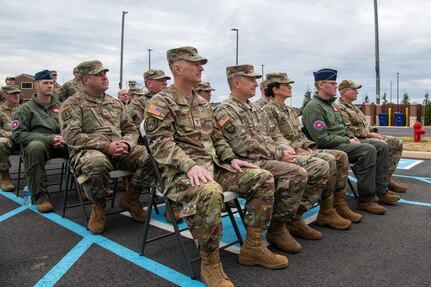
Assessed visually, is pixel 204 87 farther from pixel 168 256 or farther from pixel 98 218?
pixel 168 256

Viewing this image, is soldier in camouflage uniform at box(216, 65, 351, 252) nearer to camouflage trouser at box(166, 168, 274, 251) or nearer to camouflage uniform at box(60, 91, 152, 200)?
camouflage trouser at box(166, 168, 274, 251)

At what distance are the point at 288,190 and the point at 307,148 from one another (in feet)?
4.44

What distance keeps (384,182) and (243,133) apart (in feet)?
7.84

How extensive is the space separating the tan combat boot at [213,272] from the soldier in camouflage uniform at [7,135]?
4.31 m

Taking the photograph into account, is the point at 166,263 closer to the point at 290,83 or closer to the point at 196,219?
the point at 196,219

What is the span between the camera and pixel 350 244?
3463 mm

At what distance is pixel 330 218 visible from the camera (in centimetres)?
393

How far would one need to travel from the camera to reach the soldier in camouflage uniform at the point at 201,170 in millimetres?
2625

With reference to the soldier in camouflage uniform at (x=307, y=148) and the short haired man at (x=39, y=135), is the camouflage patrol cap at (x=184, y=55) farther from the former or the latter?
the short haired man at (x=39, y=135)

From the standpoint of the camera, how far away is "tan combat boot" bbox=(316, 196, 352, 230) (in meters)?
3.88

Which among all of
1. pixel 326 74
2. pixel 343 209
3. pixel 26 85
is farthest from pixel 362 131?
pixel 26 85

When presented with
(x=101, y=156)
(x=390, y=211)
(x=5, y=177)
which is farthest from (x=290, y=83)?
(x=5, y=177)

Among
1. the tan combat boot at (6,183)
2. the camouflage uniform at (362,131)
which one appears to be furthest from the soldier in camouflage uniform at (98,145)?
the camouflage uniform at (362,131)

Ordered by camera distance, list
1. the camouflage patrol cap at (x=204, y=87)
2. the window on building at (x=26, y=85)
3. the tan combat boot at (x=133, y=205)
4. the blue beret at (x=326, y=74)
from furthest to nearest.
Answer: the window on building at (x=26, y=85) → the camouflage patrol cap at (x=204, y=87) → the blue beret at (x=326, y=74) → the tan combat boot at (x=133, y=205)
